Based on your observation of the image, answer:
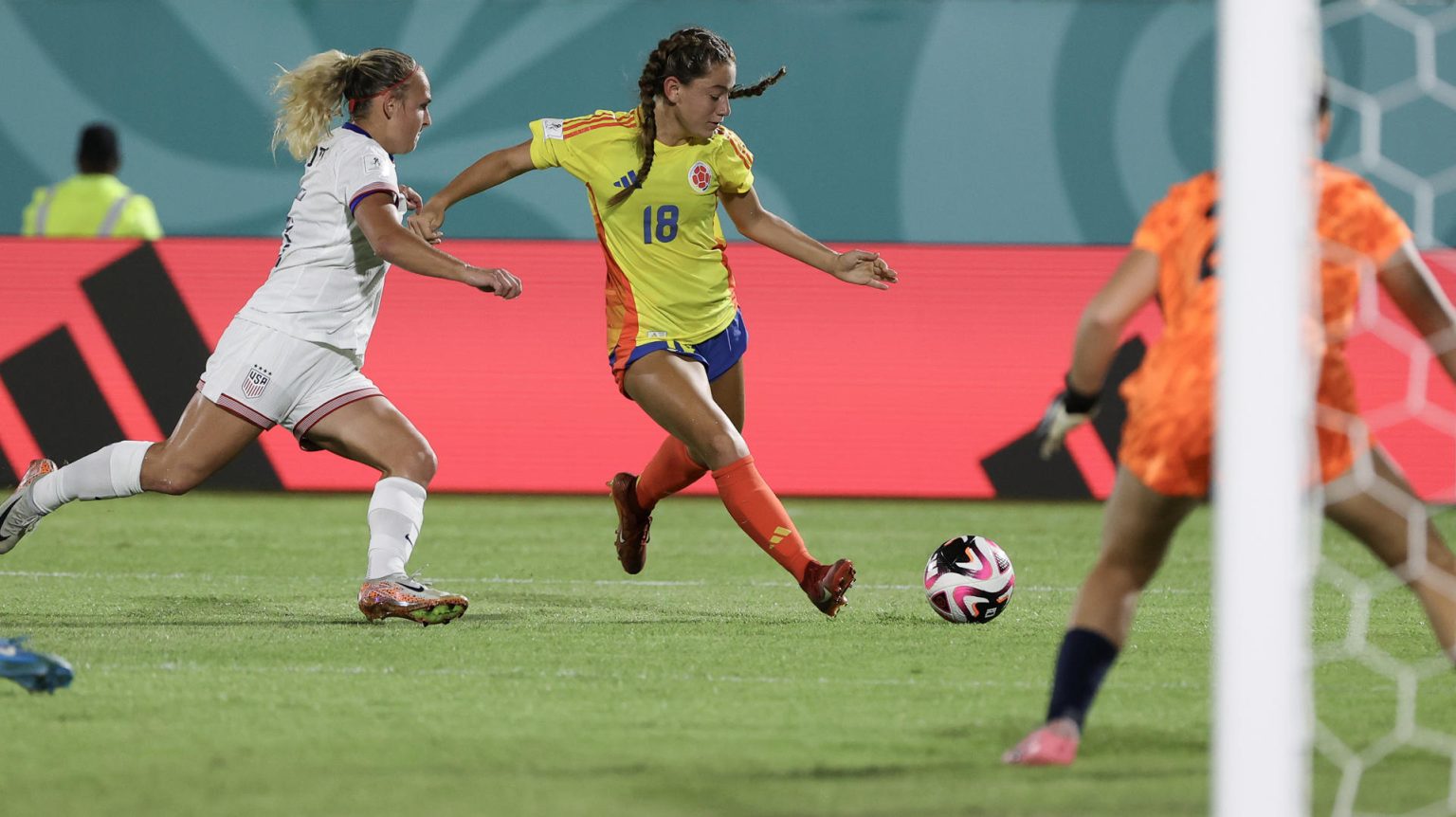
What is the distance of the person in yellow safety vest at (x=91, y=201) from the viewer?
11477mm

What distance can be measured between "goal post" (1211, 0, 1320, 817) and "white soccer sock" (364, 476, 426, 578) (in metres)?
3.48

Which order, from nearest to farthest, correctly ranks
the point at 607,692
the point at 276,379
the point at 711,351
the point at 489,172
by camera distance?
1. the point at 607,692
2. the point at 276,379
3. the point at 489,172
4. the point at 711,351

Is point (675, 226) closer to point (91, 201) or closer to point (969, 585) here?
point (969, 585)

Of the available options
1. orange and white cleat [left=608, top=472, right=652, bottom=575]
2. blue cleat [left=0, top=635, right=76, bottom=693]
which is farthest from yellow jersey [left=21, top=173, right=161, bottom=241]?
blue cleat [left=0, top=635, right=76, bottom=693]

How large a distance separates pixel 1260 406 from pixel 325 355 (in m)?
3.84

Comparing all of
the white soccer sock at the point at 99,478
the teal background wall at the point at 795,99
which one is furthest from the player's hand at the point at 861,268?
the teal background wall at the point at 795,99

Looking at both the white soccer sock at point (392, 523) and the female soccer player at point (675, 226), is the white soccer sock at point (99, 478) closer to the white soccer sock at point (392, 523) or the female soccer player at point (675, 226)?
the white soccer sock at point (392, 523)

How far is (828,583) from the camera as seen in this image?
5.88 m

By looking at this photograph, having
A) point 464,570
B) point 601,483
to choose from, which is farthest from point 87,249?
point 464,570

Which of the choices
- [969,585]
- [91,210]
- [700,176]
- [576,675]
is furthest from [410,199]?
[91,210]

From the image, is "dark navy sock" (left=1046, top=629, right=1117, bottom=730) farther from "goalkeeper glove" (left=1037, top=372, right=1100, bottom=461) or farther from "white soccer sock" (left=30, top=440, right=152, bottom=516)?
"white soccer sock" (left=30, top=440, right=152, bottom=516)

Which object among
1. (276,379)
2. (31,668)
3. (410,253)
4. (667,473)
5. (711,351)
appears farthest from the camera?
(667,473)

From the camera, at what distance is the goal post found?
9.47 ft

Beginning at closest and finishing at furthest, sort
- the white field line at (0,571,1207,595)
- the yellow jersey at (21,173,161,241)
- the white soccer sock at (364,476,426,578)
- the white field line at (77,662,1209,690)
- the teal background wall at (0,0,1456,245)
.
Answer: the white field line at (77,662,1209,690), the white soccer sock at (364,476,426,578), the white field line at (0,571,1207,595), the yellow jersey at (21,173,161,241), the teal background wall at (0,0,1456,245)
